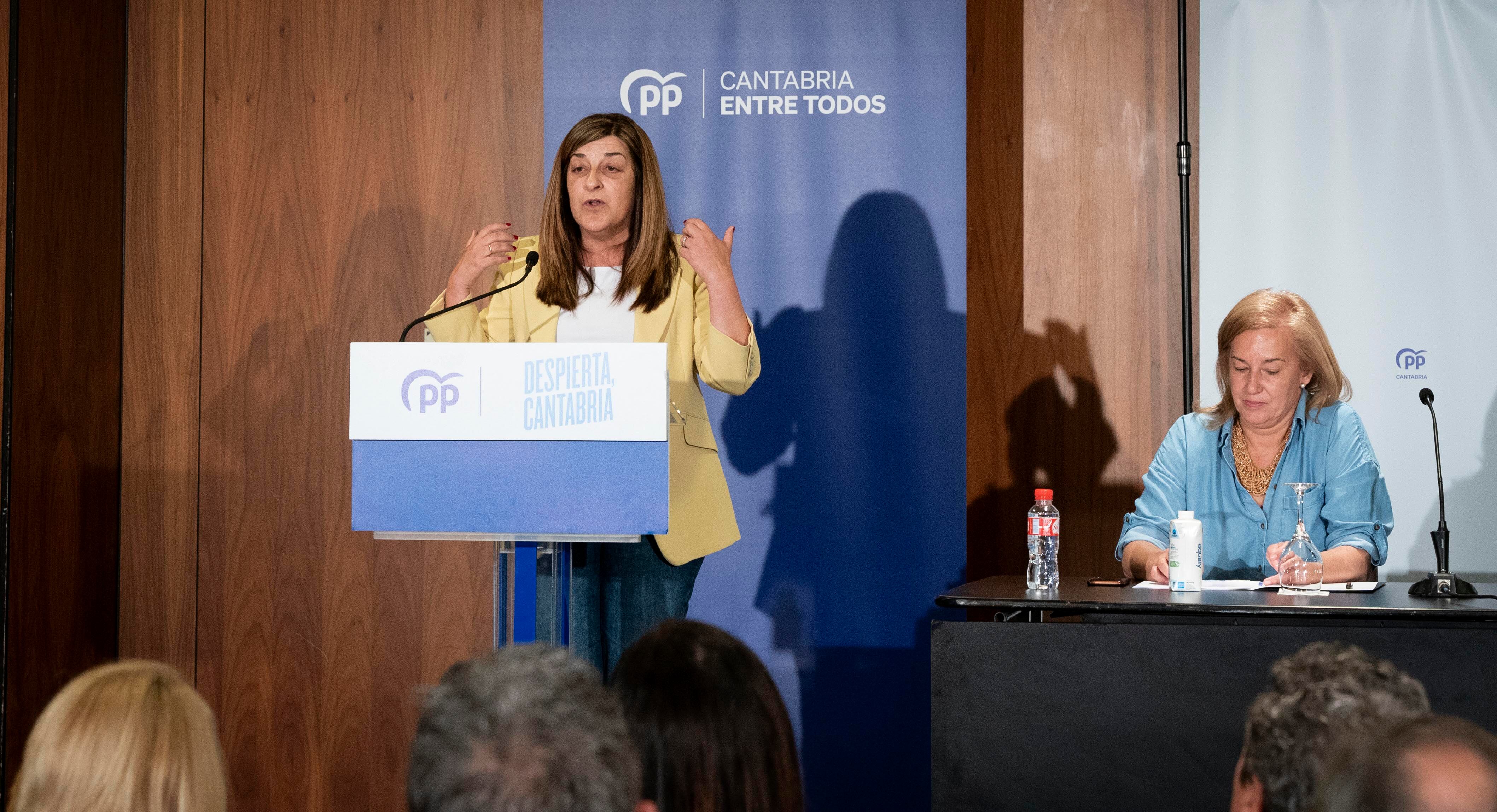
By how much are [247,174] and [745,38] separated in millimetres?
1733

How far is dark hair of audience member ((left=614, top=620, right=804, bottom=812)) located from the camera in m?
1.14

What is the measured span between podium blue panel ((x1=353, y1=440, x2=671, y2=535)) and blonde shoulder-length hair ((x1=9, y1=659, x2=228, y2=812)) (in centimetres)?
113

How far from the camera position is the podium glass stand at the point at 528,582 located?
2.23m

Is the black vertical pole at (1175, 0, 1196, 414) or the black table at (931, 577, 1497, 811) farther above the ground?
the black vertical pole at (1175, 0, 1196, 414)

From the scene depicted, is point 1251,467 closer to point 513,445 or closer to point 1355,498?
point 1355,498

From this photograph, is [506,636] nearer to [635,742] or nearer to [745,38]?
[635,742]

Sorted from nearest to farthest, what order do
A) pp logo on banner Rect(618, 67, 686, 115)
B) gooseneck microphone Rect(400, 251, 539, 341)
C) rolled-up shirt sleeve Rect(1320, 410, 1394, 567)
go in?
gooseneck microphone Rect(400, 251, 539, 341) → rolled-up shirt sleeve Rect(1320, 410, 1394, 567) → pp logo on banner Rect(618, 67, 686, 115)

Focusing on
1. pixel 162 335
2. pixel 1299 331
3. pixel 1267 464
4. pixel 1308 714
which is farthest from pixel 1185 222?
pixel 162 335

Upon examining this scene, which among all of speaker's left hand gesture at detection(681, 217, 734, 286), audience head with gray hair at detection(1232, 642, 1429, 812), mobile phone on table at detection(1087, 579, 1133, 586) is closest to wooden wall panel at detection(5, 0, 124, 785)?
speaker's left hand gesture at detection(681, 217, 734, 286)

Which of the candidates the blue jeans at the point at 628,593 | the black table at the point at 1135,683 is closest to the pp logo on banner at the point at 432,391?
the blue jeans at the point at 628,593

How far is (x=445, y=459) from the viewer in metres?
2.29

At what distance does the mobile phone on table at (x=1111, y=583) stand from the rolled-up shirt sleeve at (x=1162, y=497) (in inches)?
11.4

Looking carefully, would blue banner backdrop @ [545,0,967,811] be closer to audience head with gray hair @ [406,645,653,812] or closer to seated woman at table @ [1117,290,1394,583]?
seated woman at table @ [1117,290,1394,583]

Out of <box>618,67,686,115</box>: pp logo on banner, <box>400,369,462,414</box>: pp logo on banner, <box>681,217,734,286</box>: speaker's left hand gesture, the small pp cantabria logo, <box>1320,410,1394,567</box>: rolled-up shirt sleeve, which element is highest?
<box>618,67,686,115</box>: pp logo on banner
